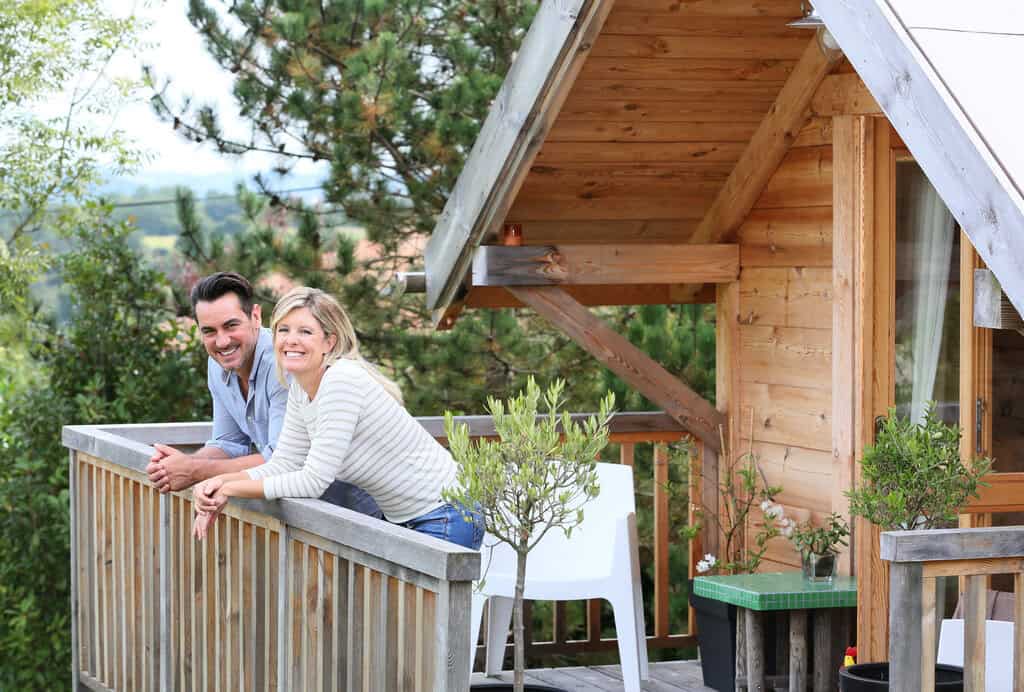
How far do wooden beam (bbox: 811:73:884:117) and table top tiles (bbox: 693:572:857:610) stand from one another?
1585mm

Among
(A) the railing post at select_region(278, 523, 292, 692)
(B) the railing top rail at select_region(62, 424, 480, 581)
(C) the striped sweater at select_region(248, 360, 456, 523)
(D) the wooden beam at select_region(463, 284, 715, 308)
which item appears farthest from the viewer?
(D) the wooden beam at select_region(463, 284, 715, 308)

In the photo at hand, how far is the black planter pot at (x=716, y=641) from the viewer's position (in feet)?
16.9

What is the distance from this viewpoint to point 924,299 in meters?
4.89

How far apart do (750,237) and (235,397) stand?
2.37m

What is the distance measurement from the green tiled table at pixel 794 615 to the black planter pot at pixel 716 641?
15cm

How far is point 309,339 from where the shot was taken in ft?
12.3

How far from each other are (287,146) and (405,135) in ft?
2.53

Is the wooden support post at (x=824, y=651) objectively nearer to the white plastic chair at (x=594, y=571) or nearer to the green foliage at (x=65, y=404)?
the white plastic chair at (x=594, y=571)

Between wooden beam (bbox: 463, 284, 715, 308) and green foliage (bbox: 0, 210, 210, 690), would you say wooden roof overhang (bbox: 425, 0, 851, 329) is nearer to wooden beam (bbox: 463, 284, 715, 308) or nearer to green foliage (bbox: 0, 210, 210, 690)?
wooden beam (bbox: 463, 284, 715, 308)

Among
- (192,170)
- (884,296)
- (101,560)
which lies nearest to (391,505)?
(101,560)

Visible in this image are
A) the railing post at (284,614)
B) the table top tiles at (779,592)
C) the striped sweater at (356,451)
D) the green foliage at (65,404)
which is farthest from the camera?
the green foliage at (65,404)

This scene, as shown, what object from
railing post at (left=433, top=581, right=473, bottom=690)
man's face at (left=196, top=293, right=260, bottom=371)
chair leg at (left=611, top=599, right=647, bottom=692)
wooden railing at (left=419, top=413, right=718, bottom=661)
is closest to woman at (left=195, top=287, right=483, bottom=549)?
man's face at (left=196, top=293, right=260, bottom=371)

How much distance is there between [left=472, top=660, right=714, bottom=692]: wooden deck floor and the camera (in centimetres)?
541

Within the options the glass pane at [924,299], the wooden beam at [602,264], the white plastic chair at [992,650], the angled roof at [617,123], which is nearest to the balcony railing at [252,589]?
the wooden beam at [602,264]
